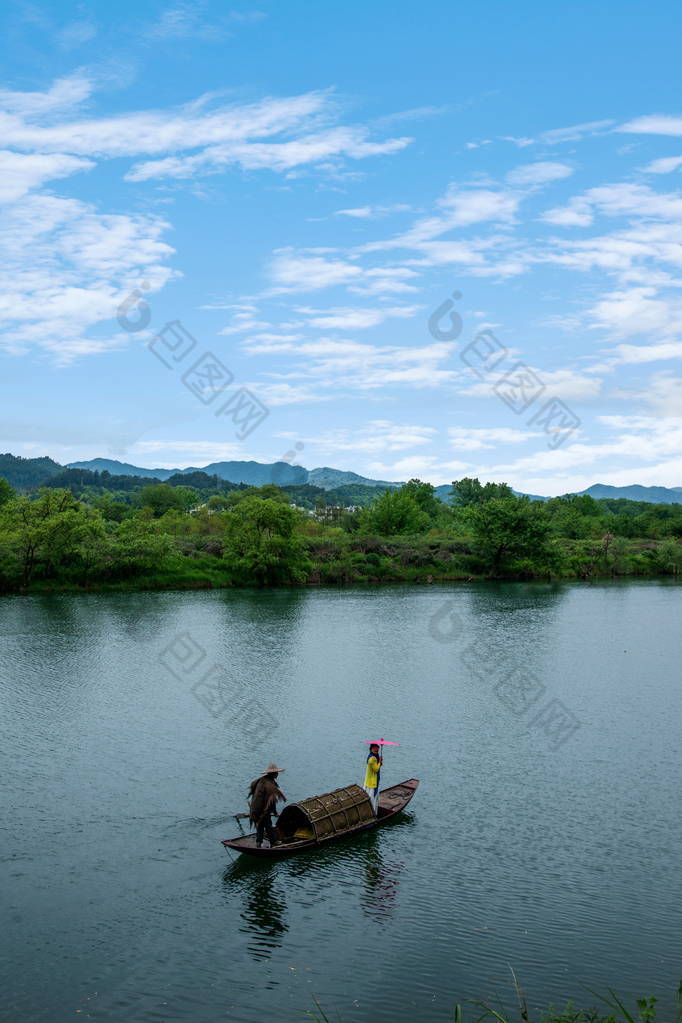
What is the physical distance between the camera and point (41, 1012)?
14.0 m

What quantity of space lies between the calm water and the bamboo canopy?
1.84 ft

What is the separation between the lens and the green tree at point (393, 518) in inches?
4961

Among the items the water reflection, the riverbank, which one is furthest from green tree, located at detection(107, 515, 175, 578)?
the water reflection

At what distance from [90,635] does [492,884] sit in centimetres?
3990

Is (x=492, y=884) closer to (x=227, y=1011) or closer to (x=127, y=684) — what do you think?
(x=227, y=1011)

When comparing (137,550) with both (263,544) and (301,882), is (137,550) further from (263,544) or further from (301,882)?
(301,882)

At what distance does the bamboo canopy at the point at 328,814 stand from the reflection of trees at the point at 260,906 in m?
1.23

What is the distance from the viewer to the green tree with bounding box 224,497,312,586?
88000mm

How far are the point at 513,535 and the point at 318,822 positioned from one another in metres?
81.0

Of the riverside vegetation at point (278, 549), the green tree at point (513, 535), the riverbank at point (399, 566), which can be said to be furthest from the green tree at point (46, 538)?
the green tree at point (513, 535)

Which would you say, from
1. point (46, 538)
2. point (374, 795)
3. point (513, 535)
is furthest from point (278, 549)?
point (374, 795)

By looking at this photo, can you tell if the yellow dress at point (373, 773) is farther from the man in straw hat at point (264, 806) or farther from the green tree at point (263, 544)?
the green tree at point (263, 544)

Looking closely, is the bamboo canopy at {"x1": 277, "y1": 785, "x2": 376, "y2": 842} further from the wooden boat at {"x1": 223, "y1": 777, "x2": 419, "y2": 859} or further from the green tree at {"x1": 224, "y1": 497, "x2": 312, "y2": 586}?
the green tree at {"x1": 224, "y1": 497, "x2": 312, "y2": 586}

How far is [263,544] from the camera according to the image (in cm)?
8806
